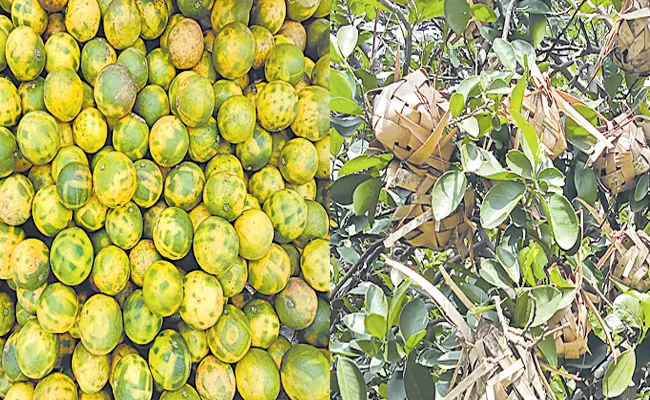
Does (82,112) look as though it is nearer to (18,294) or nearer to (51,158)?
(51,158)

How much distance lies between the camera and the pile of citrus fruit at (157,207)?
1.86 ft

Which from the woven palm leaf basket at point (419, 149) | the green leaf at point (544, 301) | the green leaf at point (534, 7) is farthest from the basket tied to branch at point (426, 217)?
the green leaf at point (534, 7)

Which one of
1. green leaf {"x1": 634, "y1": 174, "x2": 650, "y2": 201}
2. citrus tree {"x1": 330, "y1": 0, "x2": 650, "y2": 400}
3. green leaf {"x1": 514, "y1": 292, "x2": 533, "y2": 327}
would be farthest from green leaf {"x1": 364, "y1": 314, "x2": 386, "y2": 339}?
green leaf {"x1": 634, "y1": 174, "x2": 650, "y2": 201}

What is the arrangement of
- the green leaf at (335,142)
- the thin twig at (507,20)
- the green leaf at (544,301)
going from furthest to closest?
the green leaf at (335,142) < the thin twig at (507,20) < the green leaf at (544,301)

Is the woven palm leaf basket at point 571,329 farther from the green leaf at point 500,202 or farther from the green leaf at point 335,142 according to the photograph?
the green leaf at point 335,142

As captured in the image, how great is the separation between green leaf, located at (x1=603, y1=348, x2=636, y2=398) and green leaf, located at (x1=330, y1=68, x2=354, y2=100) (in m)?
0.34

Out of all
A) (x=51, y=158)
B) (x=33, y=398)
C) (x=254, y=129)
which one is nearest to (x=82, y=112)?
(x=51, y=158)

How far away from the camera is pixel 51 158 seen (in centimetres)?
59

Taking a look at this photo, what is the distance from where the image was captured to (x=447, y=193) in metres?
0.57

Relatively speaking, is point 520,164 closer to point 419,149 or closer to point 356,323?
point 419,149

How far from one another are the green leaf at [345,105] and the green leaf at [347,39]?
5 centimetres

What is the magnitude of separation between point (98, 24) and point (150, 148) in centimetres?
12

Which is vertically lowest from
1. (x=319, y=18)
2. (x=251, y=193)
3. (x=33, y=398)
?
(x=33, y=398)

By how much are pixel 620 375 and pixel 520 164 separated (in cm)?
22
